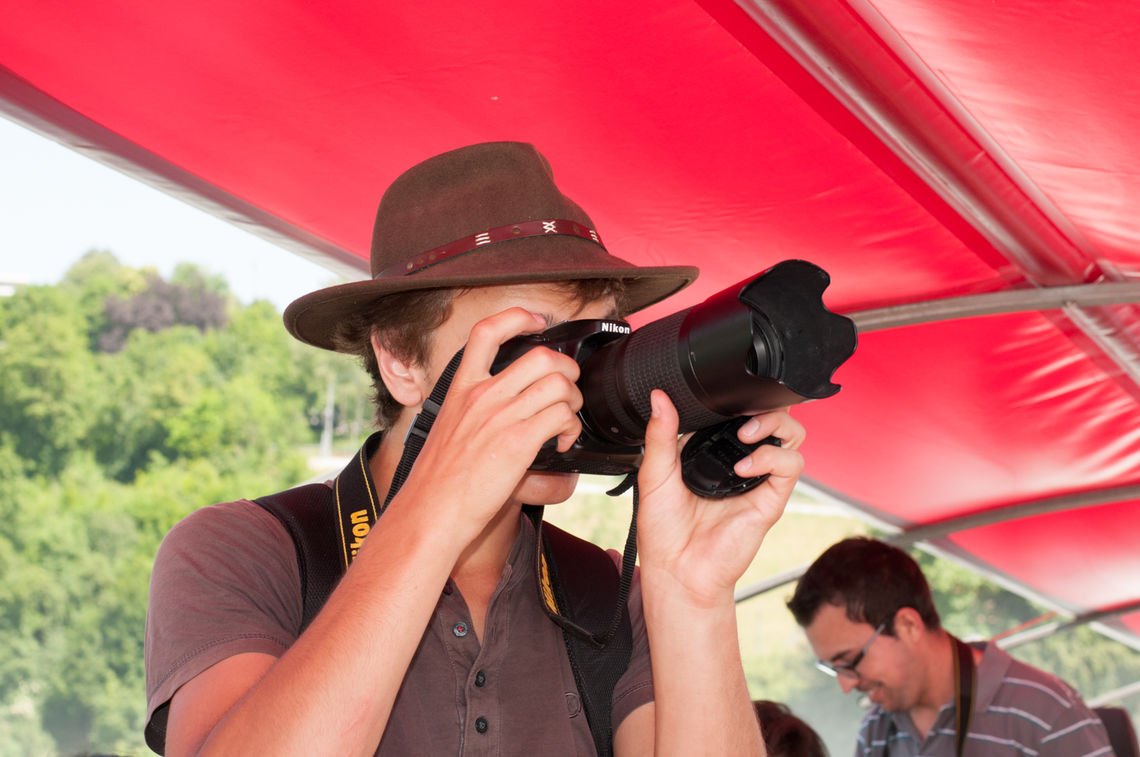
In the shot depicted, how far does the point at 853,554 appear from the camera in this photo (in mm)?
3705

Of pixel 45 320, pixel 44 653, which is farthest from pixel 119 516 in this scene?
pixel 45 320

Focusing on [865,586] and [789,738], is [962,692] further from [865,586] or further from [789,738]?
[789,738]

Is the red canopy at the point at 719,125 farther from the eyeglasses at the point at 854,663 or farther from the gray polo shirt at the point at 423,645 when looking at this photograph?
the gray polo shirt at the point at 423,645

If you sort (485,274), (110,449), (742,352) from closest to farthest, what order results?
(742,352) → (485,274) → (110,449)

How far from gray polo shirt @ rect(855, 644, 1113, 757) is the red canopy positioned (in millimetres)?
1145

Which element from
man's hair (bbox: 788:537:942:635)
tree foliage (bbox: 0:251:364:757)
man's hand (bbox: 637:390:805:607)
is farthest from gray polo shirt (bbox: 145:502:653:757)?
tree foliage (bbox: 0:251:364:757)

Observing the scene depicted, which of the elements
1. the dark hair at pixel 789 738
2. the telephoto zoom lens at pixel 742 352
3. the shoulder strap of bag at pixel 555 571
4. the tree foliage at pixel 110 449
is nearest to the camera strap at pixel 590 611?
the shoulder strap of bag at pixel 555 571

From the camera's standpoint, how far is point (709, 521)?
5.08 ft

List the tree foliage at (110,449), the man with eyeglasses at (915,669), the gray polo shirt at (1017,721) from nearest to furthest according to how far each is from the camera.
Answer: the gray polo shirt at (1017,721)
the man with eyeglasses at (915,669)
the tree foliage at (110,449)

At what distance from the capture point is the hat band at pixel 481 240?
156 cm

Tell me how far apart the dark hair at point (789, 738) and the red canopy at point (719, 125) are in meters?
1.37

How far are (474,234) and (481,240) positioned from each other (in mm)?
19

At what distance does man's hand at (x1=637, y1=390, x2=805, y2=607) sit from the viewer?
148 cm

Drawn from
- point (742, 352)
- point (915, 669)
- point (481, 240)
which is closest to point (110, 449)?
point (915, 669)
